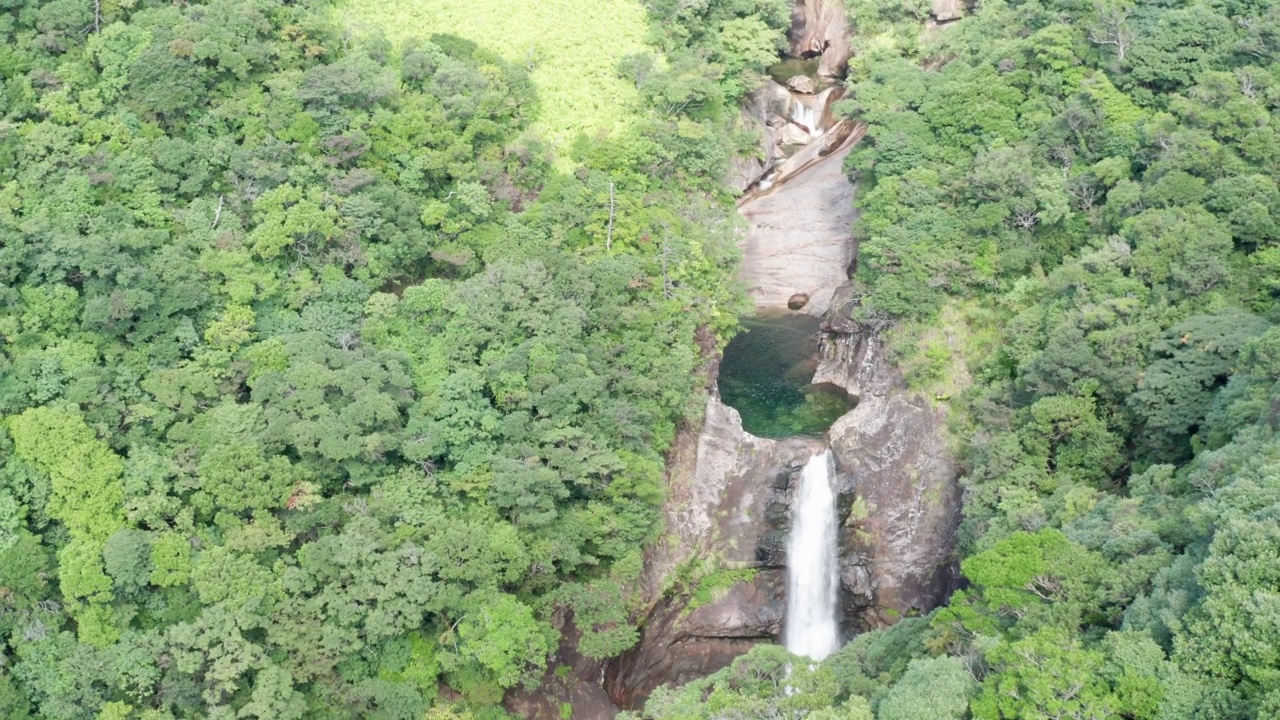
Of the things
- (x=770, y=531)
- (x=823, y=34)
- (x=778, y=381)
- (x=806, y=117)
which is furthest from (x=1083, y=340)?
(x=823, y=34)

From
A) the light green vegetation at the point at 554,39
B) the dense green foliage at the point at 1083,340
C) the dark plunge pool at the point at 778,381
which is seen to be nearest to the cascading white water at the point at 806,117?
the dense green foliage at the point at 1083,340

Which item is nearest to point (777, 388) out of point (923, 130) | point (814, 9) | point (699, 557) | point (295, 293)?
point (699, 557)

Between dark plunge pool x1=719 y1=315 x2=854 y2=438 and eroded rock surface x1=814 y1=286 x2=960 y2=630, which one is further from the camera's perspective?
dark plunge pool x1=719 y1=315 x2=854 y2=438

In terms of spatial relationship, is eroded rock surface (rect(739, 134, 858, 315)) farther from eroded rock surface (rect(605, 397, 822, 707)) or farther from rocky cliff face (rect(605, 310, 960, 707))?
eroded rock surface (rect(605, 397, 822, 707))

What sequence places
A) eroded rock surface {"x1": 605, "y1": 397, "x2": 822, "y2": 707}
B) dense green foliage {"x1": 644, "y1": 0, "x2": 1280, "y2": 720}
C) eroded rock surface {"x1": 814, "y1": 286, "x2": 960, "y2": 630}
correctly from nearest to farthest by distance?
dense green foliage {"x1": 644, "y1": 0, "x2": 1280, "y2": 720} → eroded rock surface {"x1": 605, "y1": 397, "x2": 822, "y2": 707} → eroded rock surface {"x1": 814, "y1": 286, "x2": 960, "y2": 630}

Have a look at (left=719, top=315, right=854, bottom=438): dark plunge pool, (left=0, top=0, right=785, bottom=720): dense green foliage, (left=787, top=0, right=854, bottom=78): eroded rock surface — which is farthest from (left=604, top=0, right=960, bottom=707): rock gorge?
(left=787, top=0, right=854, bottom=78): eroded rock surface

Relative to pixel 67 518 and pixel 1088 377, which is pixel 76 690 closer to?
pixel 67 518

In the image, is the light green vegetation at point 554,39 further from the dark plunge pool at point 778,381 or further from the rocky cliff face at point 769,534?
the rocky cliff face at point 769,534
